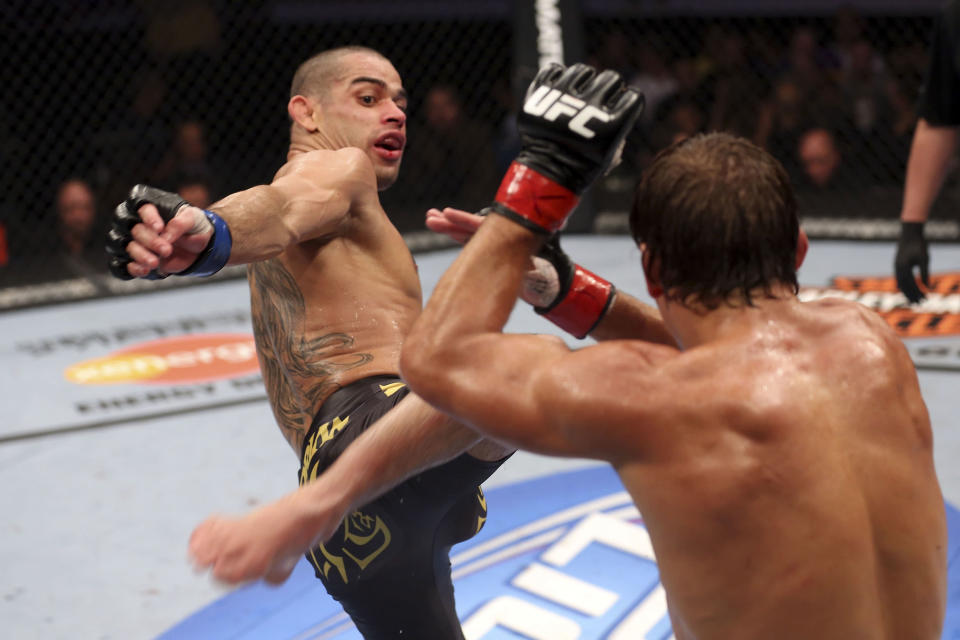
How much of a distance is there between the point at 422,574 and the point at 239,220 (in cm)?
58

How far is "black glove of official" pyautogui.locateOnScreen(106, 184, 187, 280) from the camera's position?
1.34m

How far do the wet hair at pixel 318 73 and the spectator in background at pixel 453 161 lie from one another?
4320mm

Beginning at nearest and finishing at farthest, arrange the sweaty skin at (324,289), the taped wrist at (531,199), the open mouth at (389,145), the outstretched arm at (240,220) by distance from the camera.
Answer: the taped wrist at (531,199)
the sweaty skin at (324,289)
the outstretched arm at (240,220)
the open mouth at (389,145)

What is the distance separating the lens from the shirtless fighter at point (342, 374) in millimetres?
1301

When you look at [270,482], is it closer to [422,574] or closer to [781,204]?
[422,574]

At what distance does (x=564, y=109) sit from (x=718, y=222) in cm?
21

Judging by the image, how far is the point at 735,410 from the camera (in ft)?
3.22

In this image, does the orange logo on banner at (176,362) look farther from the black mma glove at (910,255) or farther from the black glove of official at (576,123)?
the black glove of official at (576,123)

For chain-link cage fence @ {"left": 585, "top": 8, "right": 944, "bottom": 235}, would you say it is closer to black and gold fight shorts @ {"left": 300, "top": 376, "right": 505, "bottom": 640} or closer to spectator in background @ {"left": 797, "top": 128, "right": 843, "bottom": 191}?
spectator in background @ {"left": 797, "top": 128, "right": 843, "bottom": 191}

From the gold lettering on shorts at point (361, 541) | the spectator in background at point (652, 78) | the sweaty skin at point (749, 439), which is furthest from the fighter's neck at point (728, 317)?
the spectator in background at point (652, 78)

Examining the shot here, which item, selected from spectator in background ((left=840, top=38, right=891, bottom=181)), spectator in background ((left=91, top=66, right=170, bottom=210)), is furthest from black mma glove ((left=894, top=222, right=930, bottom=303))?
spectator in background ((left=91, top=66, right=170, bottom=210))

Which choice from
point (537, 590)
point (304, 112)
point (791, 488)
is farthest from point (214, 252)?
point (537, 590)

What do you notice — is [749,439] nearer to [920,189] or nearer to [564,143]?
[564,143]

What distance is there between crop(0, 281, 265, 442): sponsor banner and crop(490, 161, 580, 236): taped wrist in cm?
261
